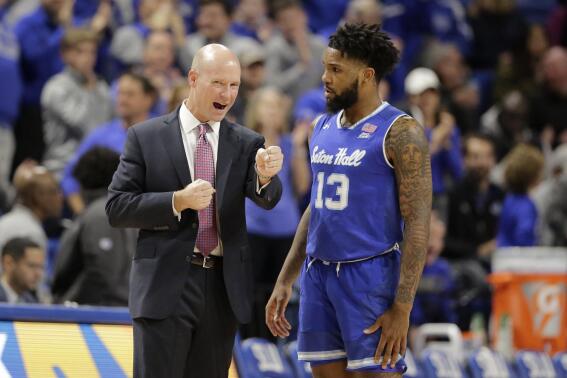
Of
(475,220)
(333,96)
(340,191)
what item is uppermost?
(333,96)

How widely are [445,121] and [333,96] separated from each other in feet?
19.0

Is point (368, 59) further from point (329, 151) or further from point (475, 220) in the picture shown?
point (475, 220)

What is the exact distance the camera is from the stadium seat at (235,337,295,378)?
7.86 m

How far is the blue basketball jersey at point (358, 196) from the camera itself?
5.29 meters

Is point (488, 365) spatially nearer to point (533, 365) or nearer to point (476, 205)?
point (533, 365)

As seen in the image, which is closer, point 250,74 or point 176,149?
point 176,149

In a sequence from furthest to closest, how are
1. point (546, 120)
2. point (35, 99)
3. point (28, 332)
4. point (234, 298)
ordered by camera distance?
1. point (546, 120)
2. point (35, 99)
3. point (28, 332)
4. point (234, 298)

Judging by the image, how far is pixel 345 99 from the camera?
5383 mm

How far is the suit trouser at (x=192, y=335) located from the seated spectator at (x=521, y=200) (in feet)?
21.0

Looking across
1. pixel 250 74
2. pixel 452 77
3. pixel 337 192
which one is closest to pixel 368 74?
pixel 337 192

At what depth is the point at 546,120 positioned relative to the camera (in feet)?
45.6

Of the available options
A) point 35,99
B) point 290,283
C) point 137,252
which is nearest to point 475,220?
point 35,99

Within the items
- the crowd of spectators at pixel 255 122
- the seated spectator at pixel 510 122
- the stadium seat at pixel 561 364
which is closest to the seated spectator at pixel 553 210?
the crowd of spectators at pixel 255 122

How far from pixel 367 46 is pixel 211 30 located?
629cm
